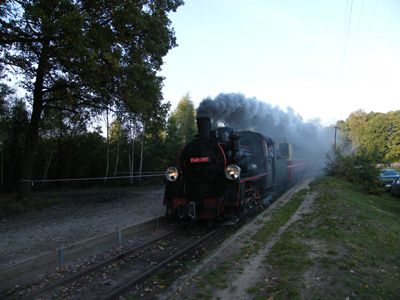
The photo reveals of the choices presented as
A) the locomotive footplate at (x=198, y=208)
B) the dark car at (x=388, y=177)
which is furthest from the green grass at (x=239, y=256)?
the dark car at (x=388, y=177)

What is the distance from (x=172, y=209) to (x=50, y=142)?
1989 cm

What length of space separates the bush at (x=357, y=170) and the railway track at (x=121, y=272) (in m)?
15.6

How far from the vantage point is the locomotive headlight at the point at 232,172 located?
10570 millimetres

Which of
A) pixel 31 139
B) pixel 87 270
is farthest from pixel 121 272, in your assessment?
pixel 31 139

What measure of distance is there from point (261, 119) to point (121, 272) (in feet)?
62.0

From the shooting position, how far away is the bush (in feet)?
72.0

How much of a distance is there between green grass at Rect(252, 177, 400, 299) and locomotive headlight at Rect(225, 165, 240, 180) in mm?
2111

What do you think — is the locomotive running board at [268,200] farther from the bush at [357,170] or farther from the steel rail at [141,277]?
the bush at [357,170]

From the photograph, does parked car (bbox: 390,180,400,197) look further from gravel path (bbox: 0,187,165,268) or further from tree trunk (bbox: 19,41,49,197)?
tree trunk (bbox: 19,41,49,197)

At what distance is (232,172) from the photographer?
34.8 ft

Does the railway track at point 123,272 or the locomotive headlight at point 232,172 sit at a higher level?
the locomotive headlight at point 232,172

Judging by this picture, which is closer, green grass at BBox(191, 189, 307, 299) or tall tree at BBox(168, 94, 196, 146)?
green grass at BBox(191, 189, 307, 299)

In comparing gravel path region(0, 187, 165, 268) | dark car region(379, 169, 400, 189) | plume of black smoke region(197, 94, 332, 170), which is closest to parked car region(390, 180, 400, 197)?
dark car region(379, 169, 400, 189)

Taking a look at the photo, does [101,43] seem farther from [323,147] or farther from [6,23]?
[323,147]
